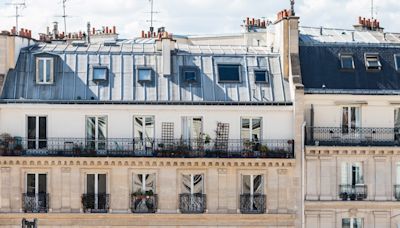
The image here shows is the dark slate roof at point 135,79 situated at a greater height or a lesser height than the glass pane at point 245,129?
greater

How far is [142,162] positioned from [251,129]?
15.7 ft

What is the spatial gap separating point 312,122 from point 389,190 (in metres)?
4.28

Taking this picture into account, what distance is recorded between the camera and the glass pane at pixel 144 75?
51.0 m

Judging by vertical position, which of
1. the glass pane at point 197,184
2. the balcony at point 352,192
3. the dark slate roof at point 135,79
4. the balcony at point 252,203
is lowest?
the balcony at point 252,203

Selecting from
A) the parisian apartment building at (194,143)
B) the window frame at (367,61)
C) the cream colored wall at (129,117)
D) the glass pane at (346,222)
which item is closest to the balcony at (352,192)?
the parisian apartment building at (194,143)

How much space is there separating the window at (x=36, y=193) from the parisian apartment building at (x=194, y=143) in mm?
41

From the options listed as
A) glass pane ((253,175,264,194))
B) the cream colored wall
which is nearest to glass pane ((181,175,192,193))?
the cream colored wall

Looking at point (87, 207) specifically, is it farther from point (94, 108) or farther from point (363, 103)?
point (363, 103)

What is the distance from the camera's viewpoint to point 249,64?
2051 inches

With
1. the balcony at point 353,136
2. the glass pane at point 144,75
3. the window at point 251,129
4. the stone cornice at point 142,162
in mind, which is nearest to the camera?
the stone cornice at point 142,162

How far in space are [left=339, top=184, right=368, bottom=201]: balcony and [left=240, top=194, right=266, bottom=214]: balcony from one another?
10.8ft

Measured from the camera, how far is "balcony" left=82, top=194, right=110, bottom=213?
49562 millimetres

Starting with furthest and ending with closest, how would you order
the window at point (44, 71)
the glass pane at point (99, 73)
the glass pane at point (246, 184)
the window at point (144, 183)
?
the glass pane at point (99, 73), the window at point (44, 71), the glass pane at point (246, 184), the window at point (144, 183)

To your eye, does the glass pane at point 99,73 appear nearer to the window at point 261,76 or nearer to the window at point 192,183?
the window at point 192,183
